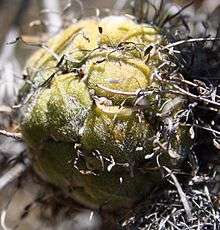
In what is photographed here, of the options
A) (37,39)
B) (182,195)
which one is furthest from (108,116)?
(37,39)

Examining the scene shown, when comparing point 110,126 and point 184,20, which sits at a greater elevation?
point 184,20

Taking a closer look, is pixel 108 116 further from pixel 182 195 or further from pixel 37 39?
pixel 37 39

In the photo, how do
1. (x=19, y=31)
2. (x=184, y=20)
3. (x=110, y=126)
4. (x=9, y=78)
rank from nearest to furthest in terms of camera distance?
(x=110, y=126), (x=184, y=20), (x=9, y=78), (x=19, y=31)

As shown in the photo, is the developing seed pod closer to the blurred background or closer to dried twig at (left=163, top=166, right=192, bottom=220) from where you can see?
dried twig at (left=163, top=166, right=192, bottom=220)

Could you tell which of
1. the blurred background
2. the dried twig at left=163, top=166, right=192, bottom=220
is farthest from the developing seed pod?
the blurred background

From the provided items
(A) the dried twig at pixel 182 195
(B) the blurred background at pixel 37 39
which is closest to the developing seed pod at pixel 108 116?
(A) the dried twig at pixel 182 195

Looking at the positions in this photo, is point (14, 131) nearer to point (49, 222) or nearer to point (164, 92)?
point (49, 222)

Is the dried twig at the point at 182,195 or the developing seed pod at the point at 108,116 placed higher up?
the developing seed pod at the point at 108,116

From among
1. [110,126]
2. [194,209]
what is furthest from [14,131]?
[194,209]

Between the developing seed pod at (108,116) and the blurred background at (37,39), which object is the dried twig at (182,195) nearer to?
the developing seed pod at (108,116)
